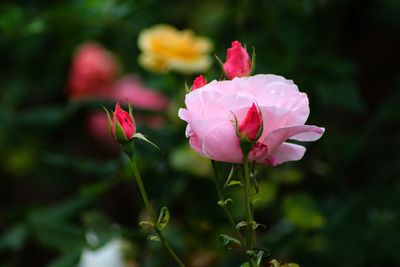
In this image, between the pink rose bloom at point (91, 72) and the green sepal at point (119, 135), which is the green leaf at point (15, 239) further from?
the green sepal at point (119, 135)

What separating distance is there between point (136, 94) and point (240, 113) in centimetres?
146

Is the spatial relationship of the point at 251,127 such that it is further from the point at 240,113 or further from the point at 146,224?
the point at 146,224

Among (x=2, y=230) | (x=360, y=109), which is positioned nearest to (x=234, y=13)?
(x=360, y=109)

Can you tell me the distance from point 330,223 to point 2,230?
1084mm

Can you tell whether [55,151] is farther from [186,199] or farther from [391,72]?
[391,72]

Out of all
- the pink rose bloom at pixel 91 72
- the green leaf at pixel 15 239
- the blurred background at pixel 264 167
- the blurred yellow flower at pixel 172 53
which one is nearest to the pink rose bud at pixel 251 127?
the blurred background at pixel 264 167

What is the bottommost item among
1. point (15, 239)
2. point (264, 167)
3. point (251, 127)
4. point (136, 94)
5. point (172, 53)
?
point (136, 94)

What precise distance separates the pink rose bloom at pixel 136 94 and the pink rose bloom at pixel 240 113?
1330mm

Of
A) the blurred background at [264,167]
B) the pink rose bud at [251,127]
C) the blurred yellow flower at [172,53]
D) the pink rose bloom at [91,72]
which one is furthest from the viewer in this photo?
the pink rose bloom at [91,72]

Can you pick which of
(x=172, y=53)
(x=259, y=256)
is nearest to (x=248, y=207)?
(x=259, y=256)

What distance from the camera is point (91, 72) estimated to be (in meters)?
2.08

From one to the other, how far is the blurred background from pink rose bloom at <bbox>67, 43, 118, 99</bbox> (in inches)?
8.0

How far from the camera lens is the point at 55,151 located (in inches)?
63.8

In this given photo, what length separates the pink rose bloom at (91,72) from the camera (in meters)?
1.99
